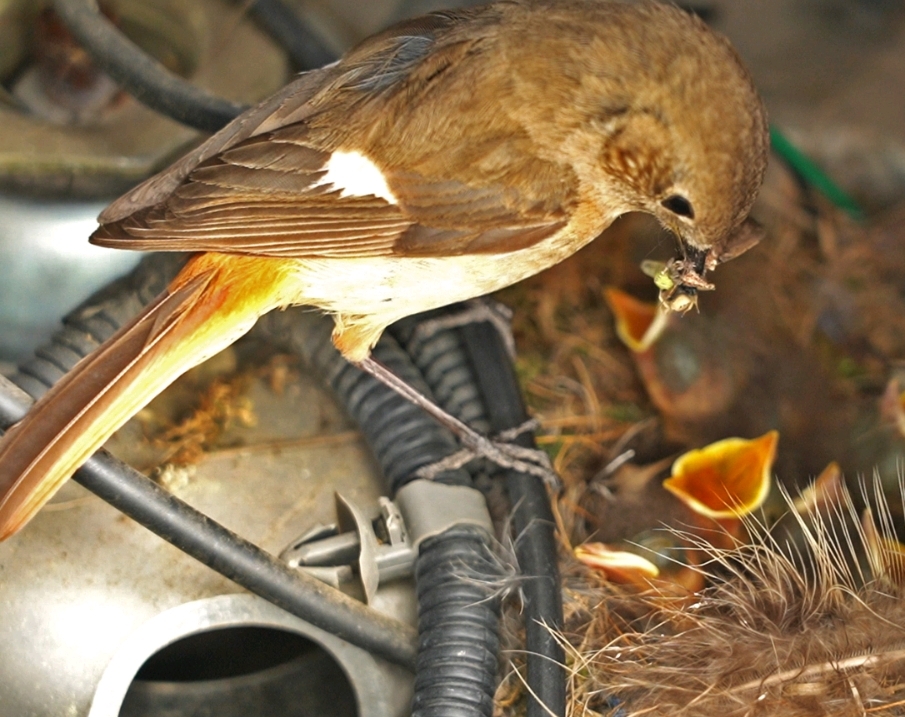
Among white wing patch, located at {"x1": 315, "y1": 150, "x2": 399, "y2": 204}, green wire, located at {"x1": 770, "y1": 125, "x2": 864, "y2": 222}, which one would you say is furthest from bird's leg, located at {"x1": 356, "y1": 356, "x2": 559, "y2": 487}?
green wire, located at {"x1": 770, "y1": 125, "x2": 864, "y2": 222}

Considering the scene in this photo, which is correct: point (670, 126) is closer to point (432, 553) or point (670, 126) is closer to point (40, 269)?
point (432, 553)

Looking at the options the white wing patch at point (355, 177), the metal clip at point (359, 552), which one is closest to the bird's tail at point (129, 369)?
the white wing patch at point (355, 177)

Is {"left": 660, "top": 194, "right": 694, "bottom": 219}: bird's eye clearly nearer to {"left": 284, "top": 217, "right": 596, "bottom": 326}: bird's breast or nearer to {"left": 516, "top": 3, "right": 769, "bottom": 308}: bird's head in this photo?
{"left": 516, "top": 3, "right": 769, "bottom": 308}: bird's head

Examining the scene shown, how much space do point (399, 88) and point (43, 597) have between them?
1187 mm

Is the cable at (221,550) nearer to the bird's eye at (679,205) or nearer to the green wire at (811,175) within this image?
the bird's eye at (679,205)

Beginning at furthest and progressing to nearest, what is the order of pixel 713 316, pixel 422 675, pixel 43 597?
pixel 713 316 → pixel 43 597 → pixel 422 675

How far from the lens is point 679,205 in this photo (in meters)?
1.71

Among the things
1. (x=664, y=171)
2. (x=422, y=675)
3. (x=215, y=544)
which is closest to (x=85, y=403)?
(x=215, y=544)

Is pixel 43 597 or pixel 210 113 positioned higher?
pixel 210 113

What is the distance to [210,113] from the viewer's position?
7.13 feet

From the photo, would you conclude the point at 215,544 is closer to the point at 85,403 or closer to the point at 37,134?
the point at 85,403

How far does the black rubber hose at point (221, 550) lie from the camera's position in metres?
1.69

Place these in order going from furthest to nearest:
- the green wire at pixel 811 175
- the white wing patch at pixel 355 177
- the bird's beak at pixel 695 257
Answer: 1. the green wire at pixel 811 175
2. the white wing patch at pixel 355 177
3. the bird's beak at pixel 695 257

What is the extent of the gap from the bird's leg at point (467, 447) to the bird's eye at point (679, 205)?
0.63 m
